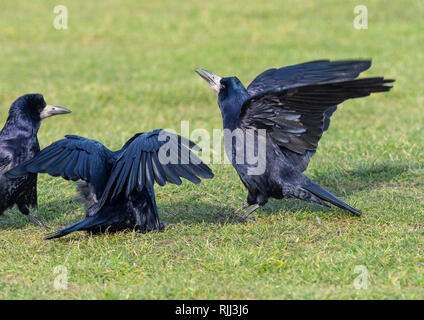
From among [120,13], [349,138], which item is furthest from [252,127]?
[120,13]

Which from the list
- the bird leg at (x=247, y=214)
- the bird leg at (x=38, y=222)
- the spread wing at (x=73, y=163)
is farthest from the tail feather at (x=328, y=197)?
the bird leg at (x=38, y=222)

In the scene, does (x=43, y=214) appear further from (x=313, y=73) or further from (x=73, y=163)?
(x=313, y=73)

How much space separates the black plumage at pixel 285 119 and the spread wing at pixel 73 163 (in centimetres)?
100

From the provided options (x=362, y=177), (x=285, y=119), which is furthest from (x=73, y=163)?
(x=362, y=177)

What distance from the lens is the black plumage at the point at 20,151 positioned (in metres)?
5.08

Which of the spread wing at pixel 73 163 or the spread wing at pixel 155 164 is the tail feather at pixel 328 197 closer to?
the spread wing at pixel 155 164

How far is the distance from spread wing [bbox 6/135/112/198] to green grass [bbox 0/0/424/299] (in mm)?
489

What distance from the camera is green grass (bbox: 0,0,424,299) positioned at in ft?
13.8

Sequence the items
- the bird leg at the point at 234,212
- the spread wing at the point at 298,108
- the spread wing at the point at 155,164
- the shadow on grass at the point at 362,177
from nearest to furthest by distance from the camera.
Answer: the spread wing at the point at 298,108 < the spread wing at the point at 155,164 < the bird leg at the point at 234,212 < the shadow on grass at the point at 362,177

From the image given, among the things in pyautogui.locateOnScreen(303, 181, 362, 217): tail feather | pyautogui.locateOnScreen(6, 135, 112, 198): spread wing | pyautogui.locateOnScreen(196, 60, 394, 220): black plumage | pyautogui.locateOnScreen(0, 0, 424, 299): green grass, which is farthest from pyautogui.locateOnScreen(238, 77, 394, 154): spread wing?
pyautogui.locateOnScreen(6, 135, 112, 198): spread wing

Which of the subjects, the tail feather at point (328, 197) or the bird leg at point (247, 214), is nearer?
the tail feather at point (328, 197)

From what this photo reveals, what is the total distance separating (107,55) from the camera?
38.9ft

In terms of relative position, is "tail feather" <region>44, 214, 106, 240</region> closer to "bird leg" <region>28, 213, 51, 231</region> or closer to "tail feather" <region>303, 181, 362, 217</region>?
"bird leg" <region>28, 213, 51, 231</region>
